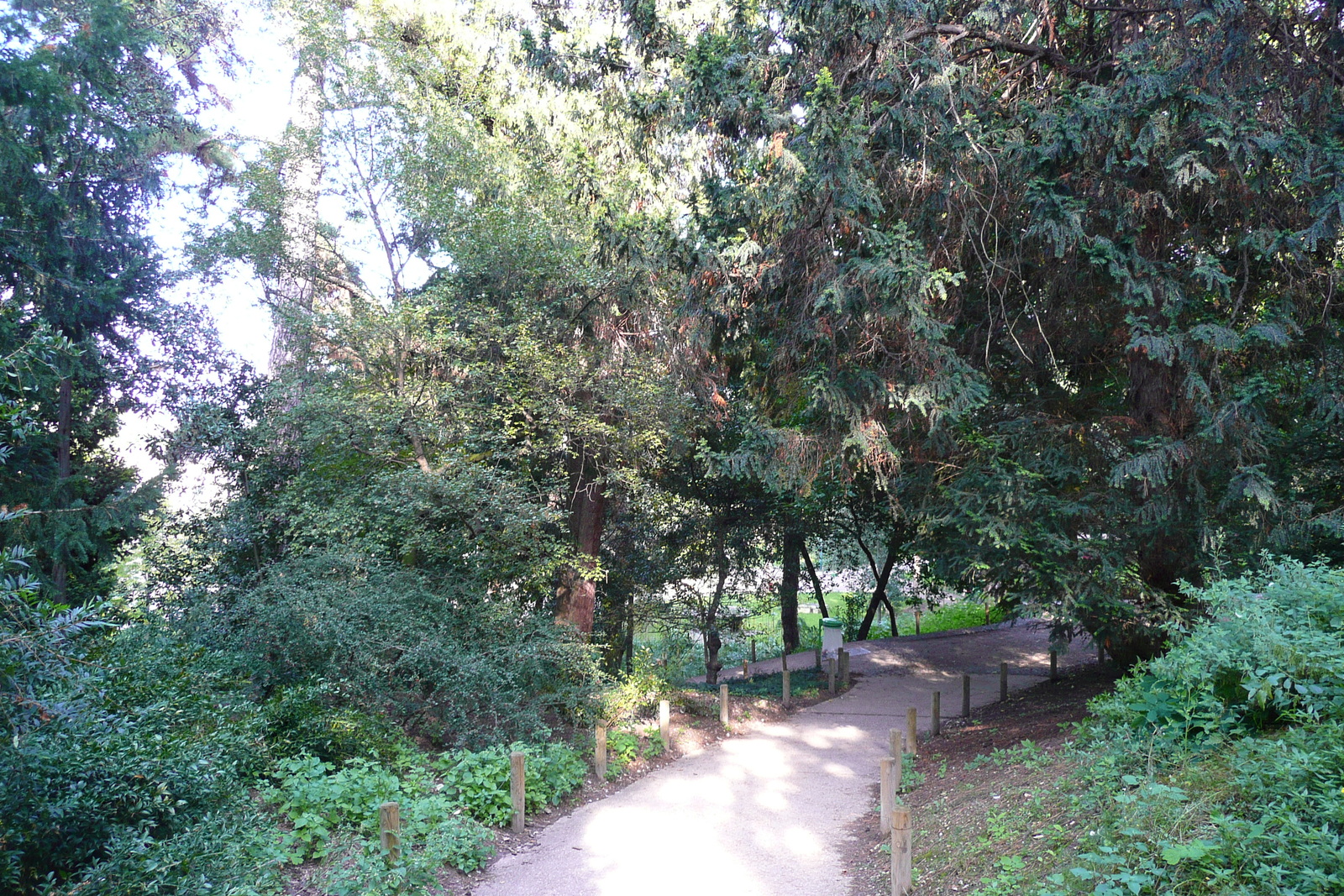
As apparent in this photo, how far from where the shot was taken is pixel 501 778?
8.62 metres

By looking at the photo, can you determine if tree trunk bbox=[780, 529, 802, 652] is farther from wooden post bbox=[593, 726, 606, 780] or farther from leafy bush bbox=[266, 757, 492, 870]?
leafy bush bbox=[266, 757, 492, 870]

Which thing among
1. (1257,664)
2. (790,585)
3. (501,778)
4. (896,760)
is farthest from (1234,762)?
(790,585)

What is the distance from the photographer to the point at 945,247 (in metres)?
9.79

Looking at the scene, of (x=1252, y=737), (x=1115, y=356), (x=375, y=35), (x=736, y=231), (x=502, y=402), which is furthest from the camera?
(x=375, y=35)

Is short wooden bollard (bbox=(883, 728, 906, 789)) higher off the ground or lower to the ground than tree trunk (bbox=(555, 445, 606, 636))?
lower

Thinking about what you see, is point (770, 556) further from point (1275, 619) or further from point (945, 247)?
point (1275, 619)

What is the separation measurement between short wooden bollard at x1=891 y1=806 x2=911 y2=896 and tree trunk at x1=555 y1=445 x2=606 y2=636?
7288 mm

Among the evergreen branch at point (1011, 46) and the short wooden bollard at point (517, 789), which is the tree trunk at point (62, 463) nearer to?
the short wooden bollard at point (517, 789)

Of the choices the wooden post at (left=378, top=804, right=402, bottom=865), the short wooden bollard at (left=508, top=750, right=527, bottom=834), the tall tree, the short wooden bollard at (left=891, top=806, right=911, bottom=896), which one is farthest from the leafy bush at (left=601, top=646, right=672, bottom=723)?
the tall tree

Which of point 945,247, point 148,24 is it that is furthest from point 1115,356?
point 148,24

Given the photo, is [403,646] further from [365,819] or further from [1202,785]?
[1202,785]

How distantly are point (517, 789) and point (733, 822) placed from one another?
2.28 m

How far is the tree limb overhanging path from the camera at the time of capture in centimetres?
699

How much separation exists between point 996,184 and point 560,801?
831cm
